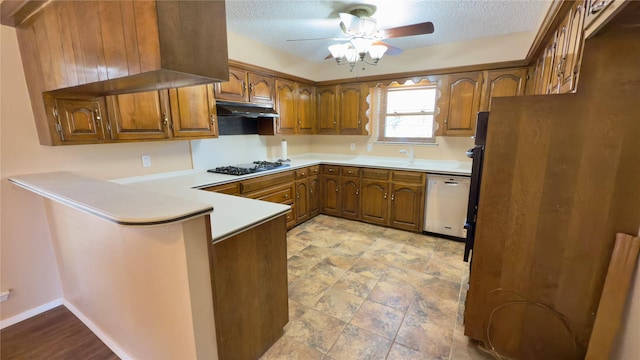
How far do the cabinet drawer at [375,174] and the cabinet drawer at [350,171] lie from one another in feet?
0.30

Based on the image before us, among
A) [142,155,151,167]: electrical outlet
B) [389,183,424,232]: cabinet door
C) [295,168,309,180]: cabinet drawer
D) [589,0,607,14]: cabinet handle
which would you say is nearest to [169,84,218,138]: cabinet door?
[142,155,151,167]: electrical outlet

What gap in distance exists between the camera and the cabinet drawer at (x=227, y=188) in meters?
2.59

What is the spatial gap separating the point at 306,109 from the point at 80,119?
2809 mm

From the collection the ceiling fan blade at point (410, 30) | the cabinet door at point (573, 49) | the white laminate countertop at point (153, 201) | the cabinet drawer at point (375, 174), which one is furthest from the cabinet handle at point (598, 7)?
the cabinet drawer at point (375, 174)

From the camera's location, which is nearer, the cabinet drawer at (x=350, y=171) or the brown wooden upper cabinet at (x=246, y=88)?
the brown wooden upper cabinet at (x=246, y=88)

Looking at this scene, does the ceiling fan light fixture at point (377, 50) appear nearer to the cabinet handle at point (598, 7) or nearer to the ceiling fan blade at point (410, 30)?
the ceiling fan blade at point (410, 30)

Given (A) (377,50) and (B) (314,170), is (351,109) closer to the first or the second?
(B) (314,170)

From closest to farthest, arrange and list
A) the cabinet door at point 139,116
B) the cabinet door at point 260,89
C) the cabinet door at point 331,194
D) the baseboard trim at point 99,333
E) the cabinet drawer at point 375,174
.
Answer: the baseboard trim at point 99,333, the cabinet door at point 139,116, the cabinet door at point 260,89, the cabinet drawer at point 375,174, the cabinet door at point 331,194

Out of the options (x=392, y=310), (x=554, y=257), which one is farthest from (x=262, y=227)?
(x=554, y=257)

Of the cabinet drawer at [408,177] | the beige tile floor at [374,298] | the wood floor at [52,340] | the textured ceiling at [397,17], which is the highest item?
the textured ceiling at [397,17]

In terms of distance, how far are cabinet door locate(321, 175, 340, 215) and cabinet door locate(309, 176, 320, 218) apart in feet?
0.29

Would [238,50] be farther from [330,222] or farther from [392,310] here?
[392,310]

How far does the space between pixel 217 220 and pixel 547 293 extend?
1.89 metres

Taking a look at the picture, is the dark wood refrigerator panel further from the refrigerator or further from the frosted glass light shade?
the frosted glass light shade
